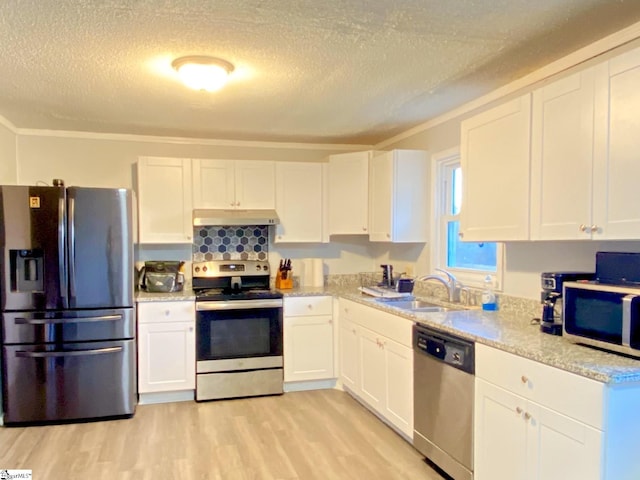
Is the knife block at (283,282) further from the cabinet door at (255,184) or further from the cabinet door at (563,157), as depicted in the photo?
the cabinet door at (563,157)

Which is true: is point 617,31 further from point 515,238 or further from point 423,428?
point 423,428

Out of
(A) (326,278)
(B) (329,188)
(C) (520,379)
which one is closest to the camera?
(C) (520,379)

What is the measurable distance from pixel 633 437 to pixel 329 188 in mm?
3273

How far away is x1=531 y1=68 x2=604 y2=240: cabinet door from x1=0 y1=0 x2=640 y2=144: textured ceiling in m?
0.31

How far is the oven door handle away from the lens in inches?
153

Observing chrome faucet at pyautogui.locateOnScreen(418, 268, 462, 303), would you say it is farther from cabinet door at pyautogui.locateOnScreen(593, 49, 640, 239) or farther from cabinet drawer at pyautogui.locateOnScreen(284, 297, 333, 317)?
cabinet door at pyautogui.locateOnScreen(593, 49, 640, 239)

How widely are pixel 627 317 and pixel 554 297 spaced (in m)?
0.54

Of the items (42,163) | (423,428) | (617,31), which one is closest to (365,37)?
(617,31)

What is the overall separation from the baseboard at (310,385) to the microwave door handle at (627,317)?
278cm

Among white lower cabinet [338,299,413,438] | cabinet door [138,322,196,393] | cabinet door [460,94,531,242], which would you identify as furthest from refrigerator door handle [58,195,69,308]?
cabinet door [460,94,531,242]

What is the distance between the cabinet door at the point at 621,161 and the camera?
1844mm

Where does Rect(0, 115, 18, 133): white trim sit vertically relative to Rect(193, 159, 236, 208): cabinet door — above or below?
above

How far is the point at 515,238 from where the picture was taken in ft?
8.16

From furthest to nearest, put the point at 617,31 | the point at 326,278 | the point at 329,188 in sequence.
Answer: the point at 326,278 < the point at 329,188 < the point at 617,31
